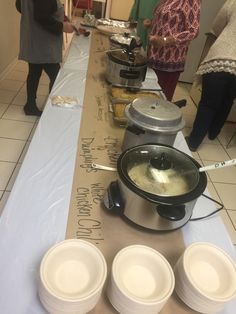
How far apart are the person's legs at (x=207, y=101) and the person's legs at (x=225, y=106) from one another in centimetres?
4

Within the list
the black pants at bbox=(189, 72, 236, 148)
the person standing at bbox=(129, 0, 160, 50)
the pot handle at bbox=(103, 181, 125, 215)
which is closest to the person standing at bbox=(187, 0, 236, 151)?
the black pants at bbox=(189, 72, 236, 148)

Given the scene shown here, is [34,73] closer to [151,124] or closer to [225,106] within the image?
[225,106]

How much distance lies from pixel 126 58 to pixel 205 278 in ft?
3.63

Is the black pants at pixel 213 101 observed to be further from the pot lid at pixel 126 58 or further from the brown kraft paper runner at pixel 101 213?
the brown kraft paper runner at pixel 101 213

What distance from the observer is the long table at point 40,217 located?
0.56 m

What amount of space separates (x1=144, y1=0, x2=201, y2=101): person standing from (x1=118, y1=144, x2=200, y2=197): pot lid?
1.01 m

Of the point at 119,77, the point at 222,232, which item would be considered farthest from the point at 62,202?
the point at 119,77

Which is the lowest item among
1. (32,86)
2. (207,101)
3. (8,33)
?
(32,86)

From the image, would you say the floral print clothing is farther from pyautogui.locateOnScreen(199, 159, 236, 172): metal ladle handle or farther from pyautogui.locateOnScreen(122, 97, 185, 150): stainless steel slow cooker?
pyautogui.locateOnScreen(199, 159, 236, 172): metal ladle handle

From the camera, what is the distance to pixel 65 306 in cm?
47

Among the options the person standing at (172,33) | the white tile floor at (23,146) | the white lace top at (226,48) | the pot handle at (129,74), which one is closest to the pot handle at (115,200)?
the pot handle at (129,74)

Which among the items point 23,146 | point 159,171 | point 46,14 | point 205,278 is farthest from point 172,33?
point 205,278

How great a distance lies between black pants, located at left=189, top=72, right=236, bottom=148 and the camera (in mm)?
1930

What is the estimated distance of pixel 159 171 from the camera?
71 centimetres
